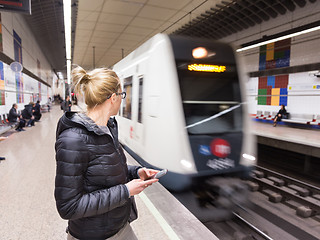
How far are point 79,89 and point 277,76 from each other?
38.6ft

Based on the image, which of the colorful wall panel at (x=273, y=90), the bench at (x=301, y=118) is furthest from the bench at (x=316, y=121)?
the colorful wall panel at (x=273, y=90)

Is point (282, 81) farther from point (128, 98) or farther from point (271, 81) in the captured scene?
point (128, 98)

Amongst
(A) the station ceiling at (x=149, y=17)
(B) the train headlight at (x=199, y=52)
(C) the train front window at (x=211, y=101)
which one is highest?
(A) the station ceiling at (x=149, y=17)

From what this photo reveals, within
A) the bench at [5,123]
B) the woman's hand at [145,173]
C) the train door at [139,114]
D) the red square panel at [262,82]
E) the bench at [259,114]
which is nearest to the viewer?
the woman's hand at [145,173]

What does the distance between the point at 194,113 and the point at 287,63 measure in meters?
8.88

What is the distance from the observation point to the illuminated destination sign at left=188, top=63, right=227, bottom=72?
357 cm

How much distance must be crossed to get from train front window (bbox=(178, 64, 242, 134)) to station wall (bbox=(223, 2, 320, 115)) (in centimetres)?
629

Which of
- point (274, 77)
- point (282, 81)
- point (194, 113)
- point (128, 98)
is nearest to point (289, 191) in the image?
point (194, 113)

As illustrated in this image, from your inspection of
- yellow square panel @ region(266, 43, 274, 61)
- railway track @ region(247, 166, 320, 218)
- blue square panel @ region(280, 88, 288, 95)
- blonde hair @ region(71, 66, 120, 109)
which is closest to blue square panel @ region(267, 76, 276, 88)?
blue square panel @ region(280, 88, 288, 95)

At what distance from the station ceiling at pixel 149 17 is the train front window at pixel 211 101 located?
16.8 feet

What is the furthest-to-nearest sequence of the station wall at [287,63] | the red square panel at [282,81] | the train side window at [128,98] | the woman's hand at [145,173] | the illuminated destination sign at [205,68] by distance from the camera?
the red square panel at [282,81] → the station wall at [287,63] → the train side window at [128,98] → the illuminated destination sign at [205,68] → the woman's hand at [145,173]

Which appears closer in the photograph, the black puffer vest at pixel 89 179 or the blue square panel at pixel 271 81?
the black puffer vest at pixel 89 179

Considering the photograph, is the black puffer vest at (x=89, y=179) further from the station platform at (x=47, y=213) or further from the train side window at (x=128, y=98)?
the train side window at (x=128, y=98)

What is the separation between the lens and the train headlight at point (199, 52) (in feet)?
11.8
